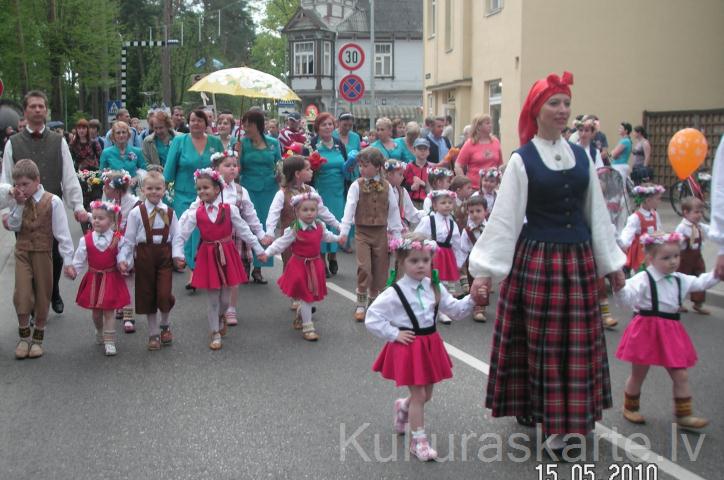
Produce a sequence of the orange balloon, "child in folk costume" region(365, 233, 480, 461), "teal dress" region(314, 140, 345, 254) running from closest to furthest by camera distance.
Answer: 1. "child in folk costume" region(365, 233, 480, 461)
2. "teal dress" region(314, 140, 345, 254)
3. the orange balloon

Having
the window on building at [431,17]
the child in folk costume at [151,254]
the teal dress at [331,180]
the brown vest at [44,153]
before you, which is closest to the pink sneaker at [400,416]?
the child in folk costume at [151,254]

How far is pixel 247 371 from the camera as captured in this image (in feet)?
22.9

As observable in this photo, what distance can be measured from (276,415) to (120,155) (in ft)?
22.6

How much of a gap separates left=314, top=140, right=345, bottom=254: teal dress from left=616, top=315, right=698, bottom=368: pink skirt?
20.5 feet

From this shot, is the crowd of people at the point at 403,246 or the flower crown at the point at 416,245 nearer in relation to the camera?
the crowd of people at the point at 403,246

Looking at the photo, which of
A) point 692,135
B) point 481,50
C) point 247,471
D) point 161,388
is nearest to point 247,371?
point 161,388

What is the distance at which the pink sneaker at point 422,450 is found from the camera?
16.4ft

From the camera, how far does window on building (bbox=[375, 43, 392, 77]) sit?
67.3 m

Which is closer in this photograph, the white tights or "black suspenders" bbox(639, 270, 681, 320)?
"black suspenders" bbox(639, 270, 681, 320)

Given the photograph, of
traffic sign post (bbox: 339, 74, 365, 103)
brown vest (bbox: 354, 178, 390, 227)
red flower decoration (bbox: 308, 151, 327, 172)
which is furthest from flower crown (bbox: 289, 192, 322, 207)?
traffic sign post (bbox: 339, 74, 365, 103)

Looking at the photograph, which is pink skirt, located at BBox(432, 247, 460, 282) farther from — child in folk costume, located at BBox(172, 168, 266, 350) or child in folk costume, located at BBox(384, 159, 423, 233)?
child in folk costume, located at BBox(172, 168, 266, 350)

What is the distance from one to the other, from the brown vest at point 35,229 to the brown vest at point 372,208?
3.00m

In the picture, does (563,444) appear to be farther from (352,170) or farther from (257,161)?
(352,170)

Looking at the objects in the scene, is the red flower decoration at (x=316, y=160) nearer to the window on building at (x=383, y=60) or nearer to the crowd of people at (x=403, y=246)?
the crowd of people at (x=403, y=246)
